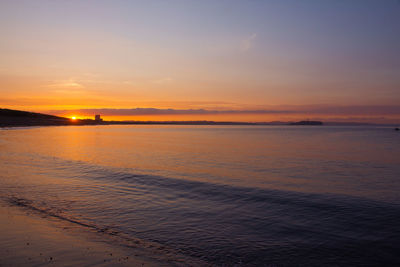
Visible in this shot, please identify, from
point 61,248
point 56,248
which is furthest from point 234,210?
point 56,248

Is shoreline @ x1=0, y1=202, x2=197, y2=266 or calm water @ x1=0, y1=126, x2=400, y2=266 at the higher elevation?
shoreline @ x1=0, y1=202, x2=197, y2=266

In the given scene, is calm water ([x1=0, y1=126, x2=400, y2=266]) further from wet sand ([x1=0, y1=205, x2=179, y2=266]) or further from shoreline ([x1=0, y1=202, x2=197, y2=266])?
wet sand ([x1=0, y1=205, x2=179, y2=266])

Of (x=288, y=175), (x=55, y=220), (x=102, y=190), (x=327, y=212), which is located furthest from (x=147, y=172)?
(x=327, y=212)

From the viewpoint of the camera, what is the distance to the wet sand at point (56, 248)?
23.5ft

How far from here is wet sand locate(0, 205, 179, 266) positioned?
7172mm

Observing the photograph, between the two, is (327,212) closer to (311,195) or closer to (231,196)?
(311,195)

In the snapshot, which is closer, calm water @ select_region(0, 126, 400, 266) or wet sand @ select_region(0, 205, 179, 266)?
wet sand @ select_region(0, 205, 179, 266)

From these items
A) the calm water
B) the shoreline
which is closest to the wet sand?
the shoreline

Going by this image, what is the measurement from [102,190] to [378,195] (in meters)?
15.5

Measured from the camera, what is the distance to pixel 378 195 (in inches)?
640

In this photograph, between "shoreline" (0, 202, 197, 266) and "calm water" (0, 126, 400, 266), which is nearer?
"shoreline" (0, 202, 197, 266)

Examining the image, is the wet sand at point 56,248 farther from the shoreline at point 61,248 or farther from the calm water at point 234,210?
the calm water at point 234,210

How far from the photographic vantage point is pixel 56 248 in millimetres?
7945

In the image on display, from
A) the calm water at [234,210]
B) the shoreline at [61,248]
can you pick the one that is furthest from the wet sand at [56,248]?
the calm water at [234,210]
